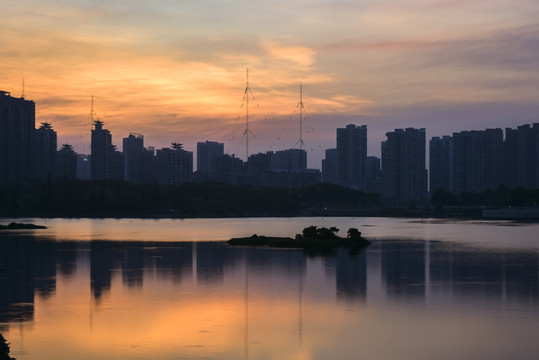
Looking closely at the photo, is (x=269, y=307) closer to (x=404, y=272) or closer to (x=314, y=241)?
(x=404, y=272)

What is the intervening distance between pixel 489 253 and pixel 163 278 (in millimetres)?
43051

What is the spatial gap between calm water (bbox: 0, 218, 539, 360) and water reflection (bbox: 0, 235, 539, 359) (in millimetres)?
92

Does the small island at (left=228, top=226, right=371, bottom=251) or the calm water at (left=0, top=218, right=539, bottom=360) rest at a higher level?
the small island at (left=228, top=226, right=371, bottom=251)

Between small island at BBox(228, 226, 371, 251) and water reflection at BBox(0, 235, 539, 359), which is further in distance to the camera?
small island at BBox(228, 226, 371, 251)

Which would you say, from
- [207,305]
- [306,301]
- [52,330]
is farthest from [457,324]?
[52,330]

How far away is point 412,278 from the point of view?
5419 cm

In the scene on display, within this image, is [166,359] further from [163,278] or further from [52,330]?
[163,278]

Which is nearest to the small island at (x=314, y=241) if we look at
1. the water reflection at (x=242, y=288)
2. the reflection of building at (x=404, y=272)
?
the reflection of building at (x=404, y=272)

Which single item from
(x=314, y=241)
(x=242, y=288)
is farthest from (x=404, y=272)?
(x=314, y=241)

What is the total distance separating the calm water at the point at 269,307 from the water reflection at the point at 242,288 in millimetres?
92

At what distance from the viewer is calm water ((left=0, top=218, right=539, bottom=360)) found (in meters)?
29.2

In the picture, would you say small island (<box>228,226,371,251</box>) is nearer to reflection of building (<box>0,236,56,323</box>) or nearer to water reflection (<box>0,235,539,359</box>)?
water reflection (<box>0,235,539,359</box>)

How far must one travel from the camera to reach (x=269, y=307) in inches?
1563

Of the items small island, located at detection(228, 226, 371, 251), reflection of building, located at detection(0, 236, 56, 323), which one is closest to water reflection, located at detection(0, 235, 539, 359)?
reflection of building, located at detection(0, 236, 56, 323)
